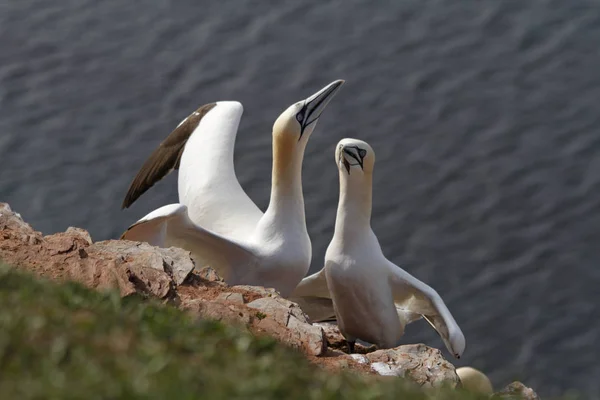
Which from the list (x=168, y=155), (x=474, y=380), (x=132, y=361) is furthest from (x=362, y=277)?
(x=132, y=361)

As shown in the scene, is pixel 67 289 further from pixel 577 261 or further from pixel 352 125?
pixel 352 125

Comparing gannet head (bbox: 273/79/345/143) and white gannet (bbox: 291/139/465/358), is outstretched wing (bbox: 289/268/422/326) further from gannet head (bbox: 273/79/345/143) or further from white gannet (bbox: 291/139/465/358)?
gannet head (bbox: 273/79/345/143)

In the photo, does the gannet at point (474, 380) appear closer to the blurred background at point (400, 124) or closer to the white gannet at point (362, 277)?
the white gannet at point (362, 277)

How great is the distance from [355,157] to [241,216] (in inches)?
64.2

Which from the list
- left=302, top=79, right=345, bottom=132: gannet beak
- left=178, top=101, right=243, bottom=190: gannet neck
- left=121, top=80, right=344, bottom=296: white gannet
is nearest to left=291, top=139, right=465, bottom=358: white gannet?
left=121, top=80, right=344, bottom=296: white gannet

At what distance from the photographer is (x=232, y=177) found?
35.8 ft

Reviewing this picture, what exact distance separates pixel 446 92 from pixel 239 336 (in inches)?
391

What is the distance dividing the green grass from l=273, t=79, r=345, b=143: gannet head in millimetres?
4518

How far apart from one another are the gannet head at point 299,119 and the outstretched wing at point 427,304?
4.36 ft

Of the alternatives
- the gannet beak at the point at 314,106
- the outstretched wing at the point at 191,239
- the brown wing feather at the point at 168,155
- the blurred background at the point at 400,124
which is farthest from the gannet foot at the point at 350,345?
the brown wing feather at the point at 168,155

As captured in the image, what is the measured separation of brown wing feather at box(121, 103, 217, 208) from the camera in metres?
11.9

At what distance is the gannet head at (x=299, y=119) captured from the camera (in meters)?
9.94

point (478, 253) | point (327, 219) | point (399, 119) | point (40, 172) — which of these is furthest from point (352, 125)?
point (40, 172)

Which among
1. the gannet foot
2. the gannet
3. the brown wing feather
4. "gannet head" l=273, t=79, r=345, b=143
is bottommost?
the gannet
